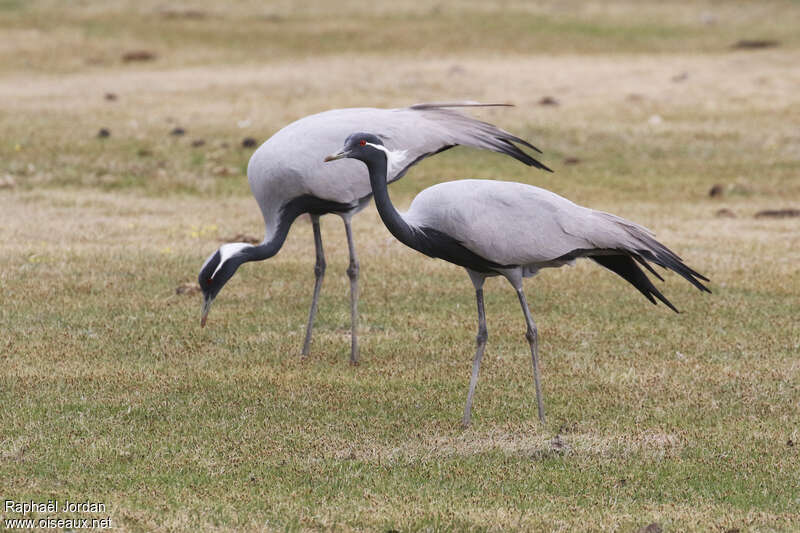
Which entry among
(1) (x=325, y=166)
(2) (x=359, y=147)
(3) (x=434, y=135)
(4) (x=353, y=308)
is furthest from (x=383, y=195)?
(4) (x=353, y=308)

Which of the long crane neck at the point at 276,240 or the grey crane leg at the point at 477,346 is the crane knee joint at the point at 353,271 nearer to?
the long crane neck at the point at 276,240

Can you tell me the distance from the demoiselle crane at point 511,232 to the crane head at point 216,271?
1459 millimetres

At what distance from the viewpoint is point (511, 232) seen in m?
7.08

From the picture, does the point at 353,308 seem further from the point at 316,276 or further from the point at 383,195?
the point at 383,195

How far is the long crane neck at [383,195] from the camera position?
6711mm

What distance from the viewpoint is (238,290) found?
1107cm

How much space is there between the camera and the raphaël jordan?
5594mm

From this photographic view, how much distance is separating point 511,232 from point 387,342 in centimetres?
251

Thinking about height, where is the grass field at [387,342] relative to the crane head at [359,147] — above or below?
below

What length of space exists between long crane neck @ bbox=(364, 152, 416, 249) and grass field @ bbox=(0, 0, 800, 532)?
1.37 metres

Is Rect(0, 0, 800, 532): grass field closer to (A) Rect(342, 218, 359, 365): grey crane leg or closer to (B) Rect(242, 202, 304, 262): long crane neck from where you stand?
(A) Rect(342, 218, 359, 365): grey crane leg

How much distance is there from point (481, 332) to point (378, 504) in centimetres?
204

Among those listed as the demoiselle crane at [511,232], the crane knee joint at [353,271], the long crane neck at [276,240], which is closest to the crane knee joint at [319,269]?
the crane knee joint at [353,271]

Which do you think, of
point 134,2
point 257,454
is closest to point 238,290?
point 257,454
